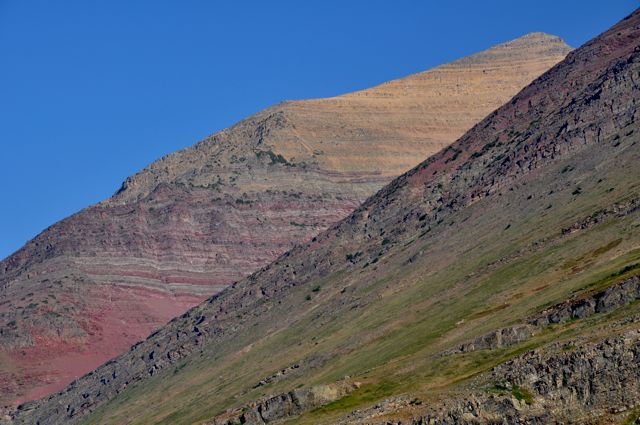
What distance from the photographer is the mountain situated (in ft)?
227

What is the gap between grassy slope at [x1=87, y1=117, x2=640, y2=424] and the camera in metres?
97.6

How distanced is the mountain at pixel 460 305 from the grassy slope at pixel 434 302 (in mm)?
319

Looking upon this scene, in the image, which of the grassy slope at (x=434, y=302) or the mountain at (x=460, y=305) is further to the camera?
the grassy slope at (x=434, y=302)

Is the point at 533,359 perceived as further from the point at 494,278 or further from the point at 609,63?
the point at 609,63

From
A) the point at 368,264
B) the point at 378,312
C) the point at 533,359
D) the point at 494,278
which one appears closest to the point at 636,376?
the point at 533,359

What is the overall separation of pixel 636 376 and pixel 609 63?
11963cm

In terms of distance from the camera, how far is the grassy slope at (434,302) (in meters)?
97.6

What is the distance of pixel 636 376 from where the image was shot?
64.2 meters

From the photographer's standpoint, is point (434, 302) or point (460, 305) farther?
point (434, 302)

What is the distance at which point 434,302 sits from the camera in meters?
132

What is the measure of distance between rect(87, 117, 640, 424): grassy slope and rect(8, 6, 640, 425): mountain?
1.05 ft

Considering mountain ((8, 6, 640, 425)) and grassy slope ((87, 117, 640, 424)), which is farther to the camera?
grassy slope ((87, 117, 640, 424))

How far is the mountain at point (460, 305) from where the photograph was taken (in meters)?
69.1

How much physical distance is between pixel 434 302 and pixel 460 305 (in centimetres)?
927
